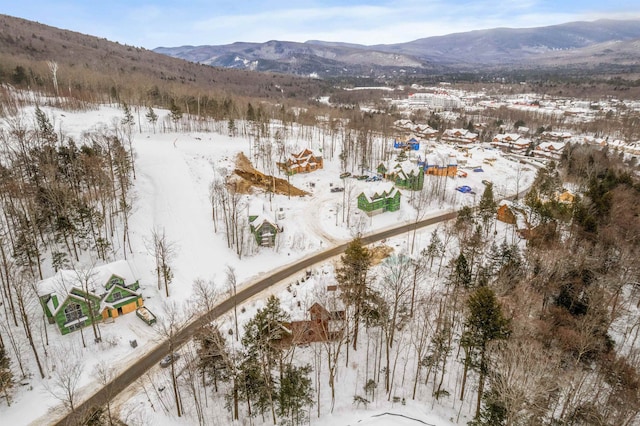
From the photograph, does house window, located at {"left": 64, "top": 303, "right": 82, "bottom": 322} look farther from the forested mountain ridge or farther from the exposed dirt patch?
the forested mountain ridge

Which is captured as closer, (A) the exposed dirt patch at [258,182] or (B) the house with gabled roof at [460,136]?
(A) the exposed dirt patch at [258,182]

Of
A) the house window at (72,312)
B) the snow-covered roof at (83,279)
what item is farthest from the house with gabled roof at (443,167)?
the house window at (72,312)

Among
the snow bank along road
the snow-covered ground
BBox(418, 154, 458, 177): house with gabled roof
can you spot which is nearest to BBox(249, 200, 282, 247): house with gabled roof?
the snow-covered ground

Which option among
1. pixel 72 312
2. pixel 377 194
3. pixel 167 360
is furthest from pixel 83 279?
pixel 377 194

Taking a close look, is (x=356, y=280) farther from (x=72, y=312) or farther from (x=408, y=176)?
(x=408, y=176)

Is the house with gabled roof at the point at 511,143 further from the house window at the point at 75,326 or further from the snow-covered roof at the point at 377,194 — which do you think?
the house window at the point at 75,326

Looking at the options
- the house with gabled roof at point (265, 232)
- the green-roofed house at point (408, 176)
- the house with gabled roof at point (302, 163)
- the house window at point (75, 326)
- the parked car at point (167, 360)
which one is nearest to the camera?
the parked car at point (167, 360)
